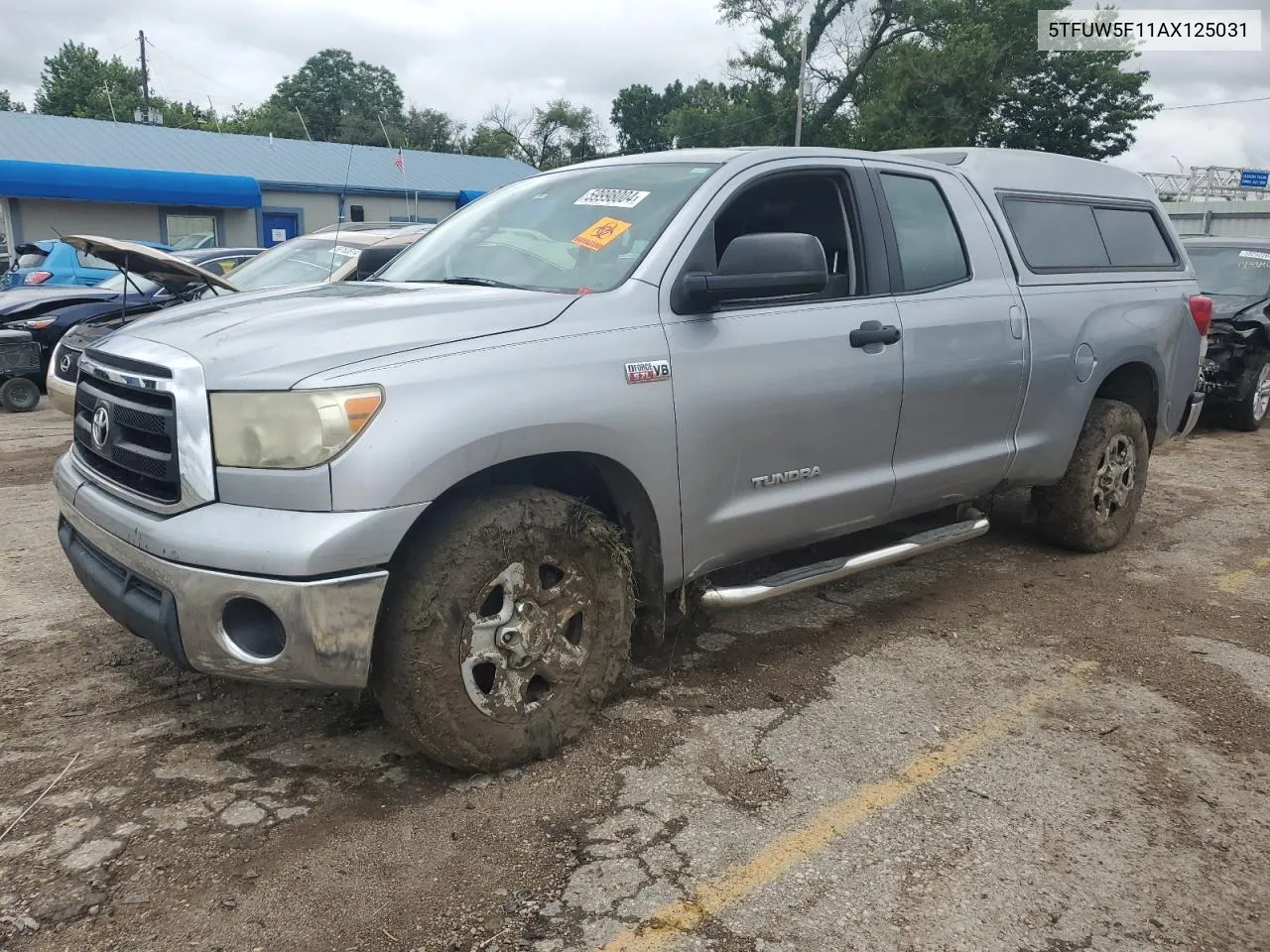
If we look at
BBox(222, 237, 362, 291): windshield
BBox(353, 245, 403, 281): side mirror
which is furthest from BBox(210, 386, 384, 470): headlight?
BBox(222, 237, 362, 291): windshield

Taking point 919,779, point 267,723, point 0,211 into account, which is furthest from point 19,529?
point 0,211

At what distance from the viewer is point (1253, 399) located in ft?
31.7

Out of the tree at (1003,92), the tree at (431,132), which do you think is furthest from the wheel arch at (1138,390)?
the tree at (431,132)

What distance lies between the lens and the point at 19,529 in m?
5.40

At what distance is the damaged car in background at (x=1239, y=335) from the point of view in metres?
9.45

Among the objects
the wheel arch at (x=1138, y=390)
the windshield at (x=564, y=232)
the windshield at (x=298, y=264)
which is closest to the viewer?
the windshield at (x=564, y=232)

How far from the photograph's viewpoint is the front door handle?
12.0ft

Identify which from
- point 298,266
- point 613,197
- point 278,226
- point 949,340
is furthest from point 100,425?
point 278,226

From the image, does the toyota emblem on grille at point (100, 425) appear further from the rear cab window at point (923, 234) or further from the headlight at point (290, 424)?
the rear cab window at point (923, 234)

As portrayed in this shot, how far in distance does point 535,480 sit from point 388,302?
703 mm

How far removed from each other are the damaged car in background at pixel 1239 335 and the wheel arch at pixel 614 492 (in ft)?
26.4

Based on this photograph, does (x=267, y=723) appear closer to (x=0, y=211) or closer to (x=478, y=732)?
(x=478, y=732)

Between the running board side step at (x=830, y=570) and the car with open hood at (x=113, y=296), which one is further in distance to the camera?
the car with open hood at (x=113, y=296)

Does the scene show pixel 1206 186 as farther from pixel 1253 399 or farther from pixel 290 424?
pixel 290 424
